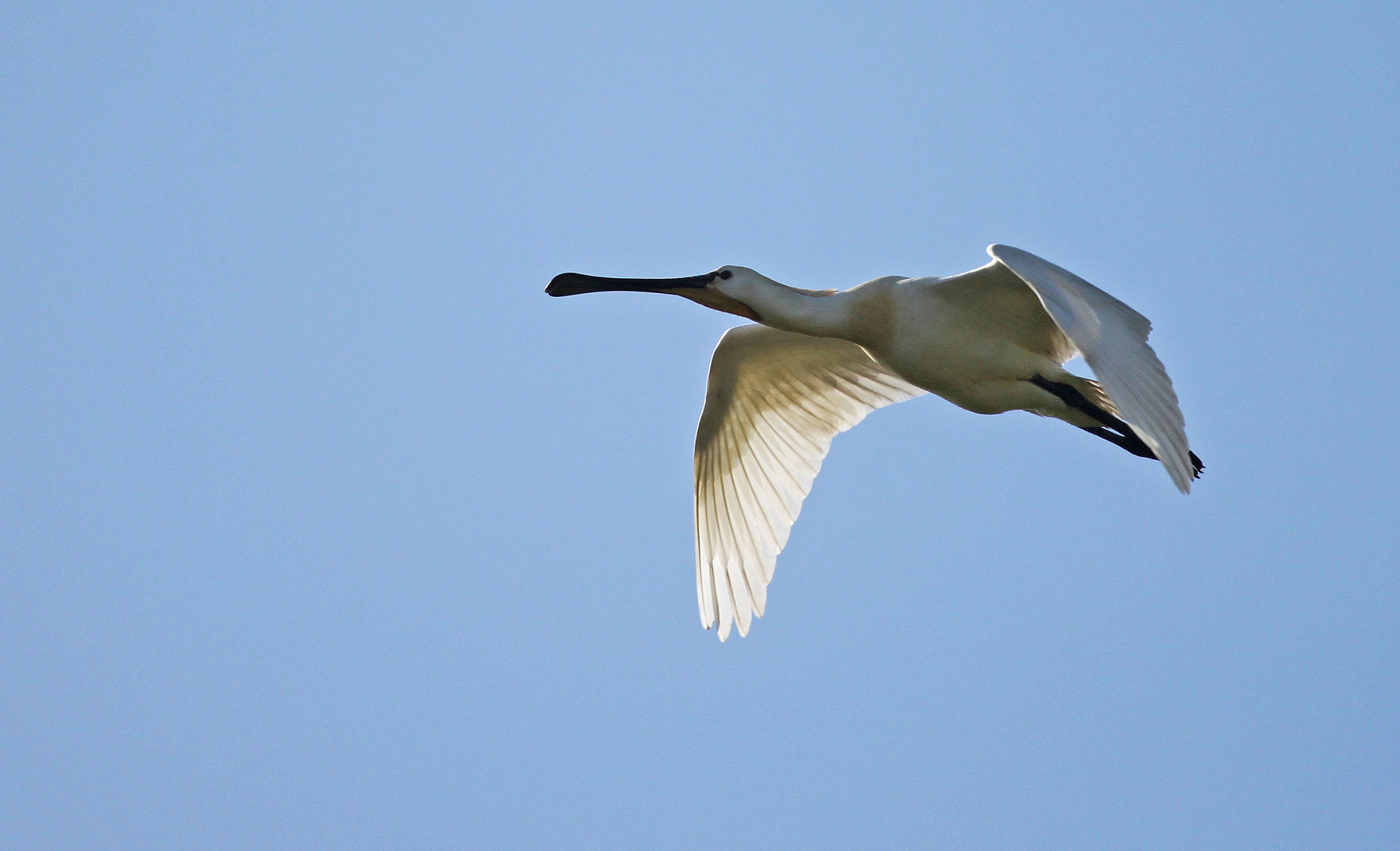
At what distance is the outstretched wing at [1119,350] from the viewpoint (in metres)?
6.43

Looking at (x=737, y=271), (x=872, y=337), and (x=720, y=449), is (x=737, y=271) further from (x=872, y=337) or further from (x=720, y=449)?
(x=720, y=449)

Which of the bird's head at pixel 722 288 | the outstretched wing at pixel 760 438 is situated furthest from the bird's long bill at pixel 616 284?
the outstretched wing at pixel 760 438

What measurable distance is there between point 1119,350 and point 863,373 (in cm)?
347

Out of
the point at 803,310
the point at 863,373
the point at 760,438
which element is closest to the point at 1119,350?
the point at 803,310

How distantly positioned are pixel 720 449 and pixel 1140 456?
9.88ft

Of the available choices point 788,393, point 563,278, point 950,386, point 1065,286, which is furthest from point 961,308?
point 563,278

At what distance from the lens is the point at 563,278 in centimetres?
985

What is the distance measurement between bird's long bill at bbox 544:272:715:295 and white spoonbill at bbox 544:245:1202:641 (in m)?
0.01

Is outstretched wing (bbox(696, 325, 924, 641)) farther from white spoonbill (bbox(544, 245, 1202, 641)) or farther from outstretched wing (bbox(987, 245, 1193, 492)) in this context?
outstretched wing (bbox(987, 245, 1193, 492))

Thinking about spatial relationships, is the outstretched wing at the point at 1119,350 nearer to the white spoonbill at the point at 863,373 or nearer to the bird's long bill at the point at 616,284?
the white spoonbill at the point at 863,373

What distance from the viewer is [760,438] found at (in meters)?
10.6

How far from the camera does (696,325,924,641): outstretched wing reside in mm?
10180

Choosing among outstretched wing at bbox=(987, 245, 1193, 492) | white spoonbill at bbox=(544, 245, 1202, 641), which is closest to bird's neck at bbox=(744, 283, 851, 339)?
white spoonbill at bbox=(544, 245, 1202, 641)

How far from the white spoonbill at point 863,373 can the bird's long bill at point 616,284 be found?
11 millimetres
